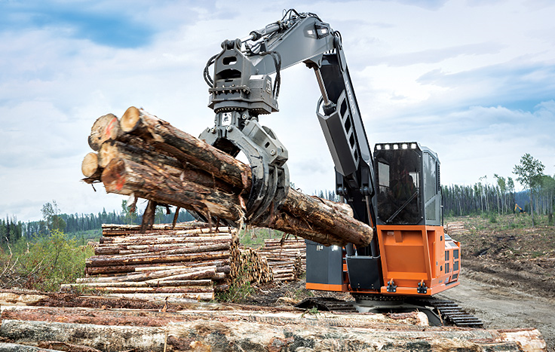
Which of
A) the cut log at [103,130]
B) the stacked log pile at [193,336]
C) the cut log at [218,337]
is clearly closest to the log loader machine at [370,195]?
the cut log at [103,130]

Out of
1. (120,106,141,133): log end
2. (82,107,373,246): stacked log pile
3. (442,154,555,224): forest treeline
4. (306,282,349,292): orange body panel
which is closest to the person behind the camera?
(120,106,141,133): log end

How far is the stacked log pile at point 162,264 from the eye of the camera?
30.7 feet

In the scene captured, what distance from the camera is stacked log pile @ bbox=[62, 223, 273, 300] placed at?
368 inches

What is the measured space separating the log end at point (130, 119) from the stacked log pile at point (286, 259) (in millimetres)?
12793

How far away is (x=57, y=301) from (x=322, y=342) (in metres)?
3.45

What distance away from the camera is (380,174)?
866 centimetres

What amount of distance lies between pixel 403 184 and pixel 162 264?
5591 mm

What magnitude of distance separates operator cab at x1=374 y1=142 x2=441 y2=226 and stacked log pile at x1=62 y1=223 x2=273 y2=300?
3.61 m

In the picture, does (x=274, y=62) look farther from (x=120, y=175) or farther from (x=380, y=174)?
(x=380, y=174)

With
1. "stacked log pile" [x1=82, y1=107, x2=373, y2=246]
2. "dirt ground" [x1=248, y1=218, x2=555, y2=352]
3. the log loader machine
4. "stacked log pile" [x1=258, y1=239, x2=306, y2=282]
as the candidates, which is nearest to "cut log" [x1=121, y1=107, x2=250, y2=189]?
"stacked log pile" [x1=82, y1=107, x2=373, y2=246]

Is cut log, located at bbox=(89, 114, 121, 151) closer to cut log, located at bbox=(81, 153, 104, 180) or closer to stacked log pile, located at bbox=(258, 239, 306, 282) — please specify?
cut log, located at bbox=(81, 153, 104, 180)

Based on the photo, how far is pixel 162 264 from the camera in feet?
33.3

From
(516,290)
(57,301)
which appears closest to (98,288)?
(57,301)

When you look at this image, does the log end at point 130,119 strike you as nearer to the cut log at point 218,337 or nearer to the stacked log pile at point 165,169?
the stacked log pile at point 165,169
